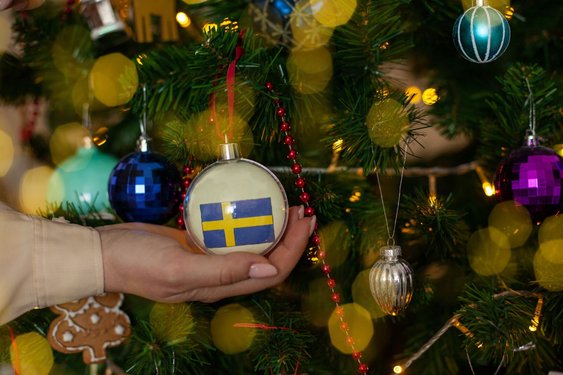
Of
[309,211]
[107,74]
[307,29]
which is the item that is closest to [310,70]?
[307,29]

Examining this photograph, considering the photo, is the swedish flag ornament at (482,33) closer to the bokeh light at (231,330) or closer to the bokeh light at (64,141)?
the bokeh light at (231,330)

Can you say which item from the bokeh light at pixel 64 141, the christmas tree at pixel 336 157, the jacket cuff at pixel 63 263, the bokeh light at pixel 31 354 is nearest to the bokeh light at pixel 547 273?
the christmas tree at pixel 336 157

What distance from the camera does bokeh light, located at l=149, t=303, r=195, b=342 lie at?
0.64 meters

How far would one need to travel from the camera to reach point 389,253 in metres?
0.63

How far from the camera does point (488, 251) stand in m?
0.79

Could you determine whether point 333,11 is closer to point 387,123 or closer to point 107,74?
point 387,123

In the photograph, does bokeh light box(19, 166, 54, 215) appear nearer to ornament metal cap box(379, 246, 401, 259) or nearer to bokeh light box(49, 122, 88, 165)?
bokeh light box(49, 122, 88, 165)

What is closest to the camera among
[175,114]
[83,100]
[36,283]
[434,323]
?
[36,283]

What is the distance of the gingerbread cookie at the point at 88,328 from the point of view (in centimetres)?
71

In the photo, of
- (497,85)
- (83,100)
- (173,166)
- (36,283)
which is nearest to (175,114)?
(173,166)

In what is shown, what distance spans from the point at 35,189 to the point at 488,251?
0.82 meters

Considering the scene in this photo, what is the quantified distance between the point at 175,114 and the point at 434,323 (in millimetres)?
456

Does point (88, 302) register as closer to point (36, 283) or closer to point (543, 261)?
point (36, 283)

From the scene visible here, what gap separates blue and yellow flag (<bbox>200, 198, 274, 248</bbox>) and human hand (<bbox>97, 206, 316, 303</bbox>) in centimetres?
2
